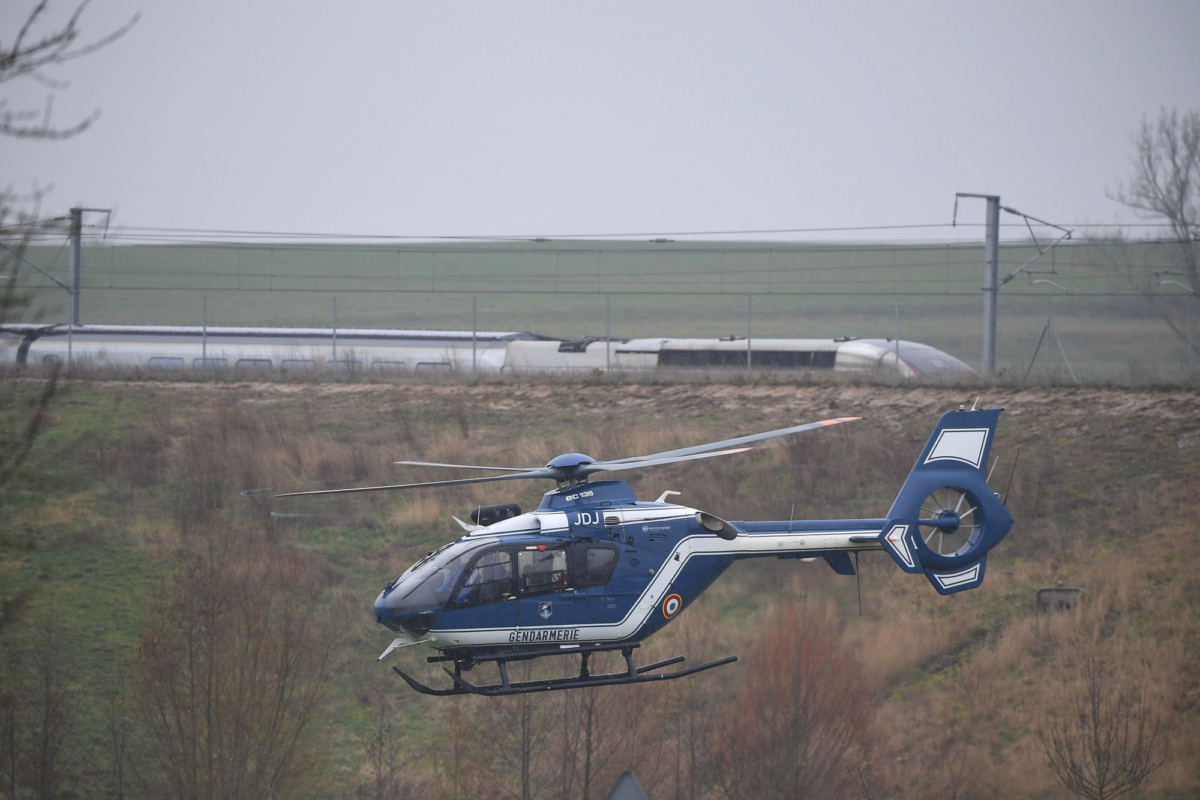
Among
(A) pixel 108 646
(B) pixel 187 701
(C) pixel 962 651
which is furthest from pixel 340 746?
(C) pixel 962 651

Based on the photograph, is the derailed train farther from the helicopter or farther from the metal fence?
the helicopter

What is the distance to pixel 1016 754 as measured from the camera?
920 inches

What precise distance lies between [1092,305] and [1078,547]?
206 feet

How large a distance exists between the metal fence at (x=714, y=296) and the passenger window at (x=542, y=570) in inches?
929

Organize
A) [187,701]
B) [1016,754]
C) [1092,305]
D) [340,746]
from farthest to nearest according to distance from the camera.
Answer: [1092,305] → [187,701] → [340,746] → [1016,754]

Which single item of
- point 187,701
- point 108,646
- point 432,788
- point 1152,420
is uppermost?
point 1152,420

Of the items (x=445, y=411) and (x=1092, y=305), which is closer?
(x=445, y=411)

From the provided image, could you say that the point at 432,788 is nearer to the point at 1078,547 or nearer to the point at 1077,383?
the point at 1078,547

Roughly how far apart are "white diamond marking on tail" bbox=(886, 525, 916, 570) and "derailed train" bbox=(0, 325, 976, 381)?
64.1 ft

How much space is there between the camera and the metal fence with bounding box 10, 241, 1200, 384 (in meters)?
58.3

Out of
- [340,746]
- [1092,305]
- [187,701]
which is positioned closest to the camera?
[340,746]

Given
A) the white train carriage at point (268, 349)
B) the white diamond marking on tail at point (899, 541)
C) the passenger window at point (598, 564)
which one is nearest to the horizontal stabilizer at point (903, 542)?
the white diamond marking on tail at point (899, 541)

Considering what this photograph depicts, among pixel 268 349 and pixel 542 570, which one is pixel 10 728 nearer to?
pixel 542 570

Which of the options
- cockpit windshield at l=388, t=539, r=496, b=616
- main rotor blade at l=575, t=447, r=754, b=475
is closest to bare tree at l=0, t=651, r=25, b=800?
cockpit windshield at l=388, t=539, r=496, b=616
